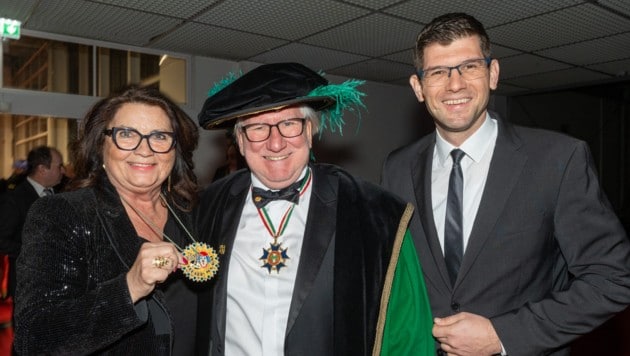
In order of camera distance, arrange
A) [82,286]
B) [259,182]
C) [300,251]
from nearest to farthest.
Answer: [82,286]
[300,251]
[259,182]

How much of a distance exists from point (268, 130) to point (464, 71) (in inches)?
28.8

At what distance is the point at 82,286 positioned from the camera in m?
1.64

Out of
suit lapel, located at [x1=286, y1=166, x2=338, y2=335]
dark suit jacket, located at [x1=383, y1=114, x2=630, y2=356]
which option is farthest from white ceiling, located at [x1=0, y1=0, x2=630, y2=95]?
dark suit jacket, located at [x1=383, y1=114, x2=630, y2=356]

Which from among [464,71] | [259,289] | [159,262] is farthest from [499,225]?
[159,262]

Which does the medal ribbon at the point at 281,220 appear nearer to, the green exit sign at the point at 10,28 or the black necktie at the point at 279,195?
the black necktie at the point at 279,195

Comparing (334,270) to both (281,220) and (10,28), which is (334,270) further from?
(10,28)

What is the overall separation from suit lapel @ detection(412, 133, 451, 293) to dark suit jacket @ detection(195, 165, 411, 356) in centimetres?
11

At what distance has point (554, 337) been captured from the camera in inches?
67.2

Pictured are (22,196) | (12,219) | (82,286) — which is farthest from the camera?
(22,196)

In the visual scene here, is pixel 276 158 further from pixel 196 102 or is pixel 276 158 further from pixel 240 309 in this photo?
pixel 196 102

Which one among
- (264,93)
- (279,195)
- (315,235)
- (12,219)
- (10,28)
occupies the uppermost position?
(10,28)

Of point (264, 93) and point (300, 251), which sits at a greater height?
point (264, 93)

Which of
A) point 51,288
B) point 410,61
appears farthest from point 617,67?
point 51,288

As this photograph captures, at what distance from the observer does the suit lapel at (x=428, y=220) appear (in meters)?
1.85
